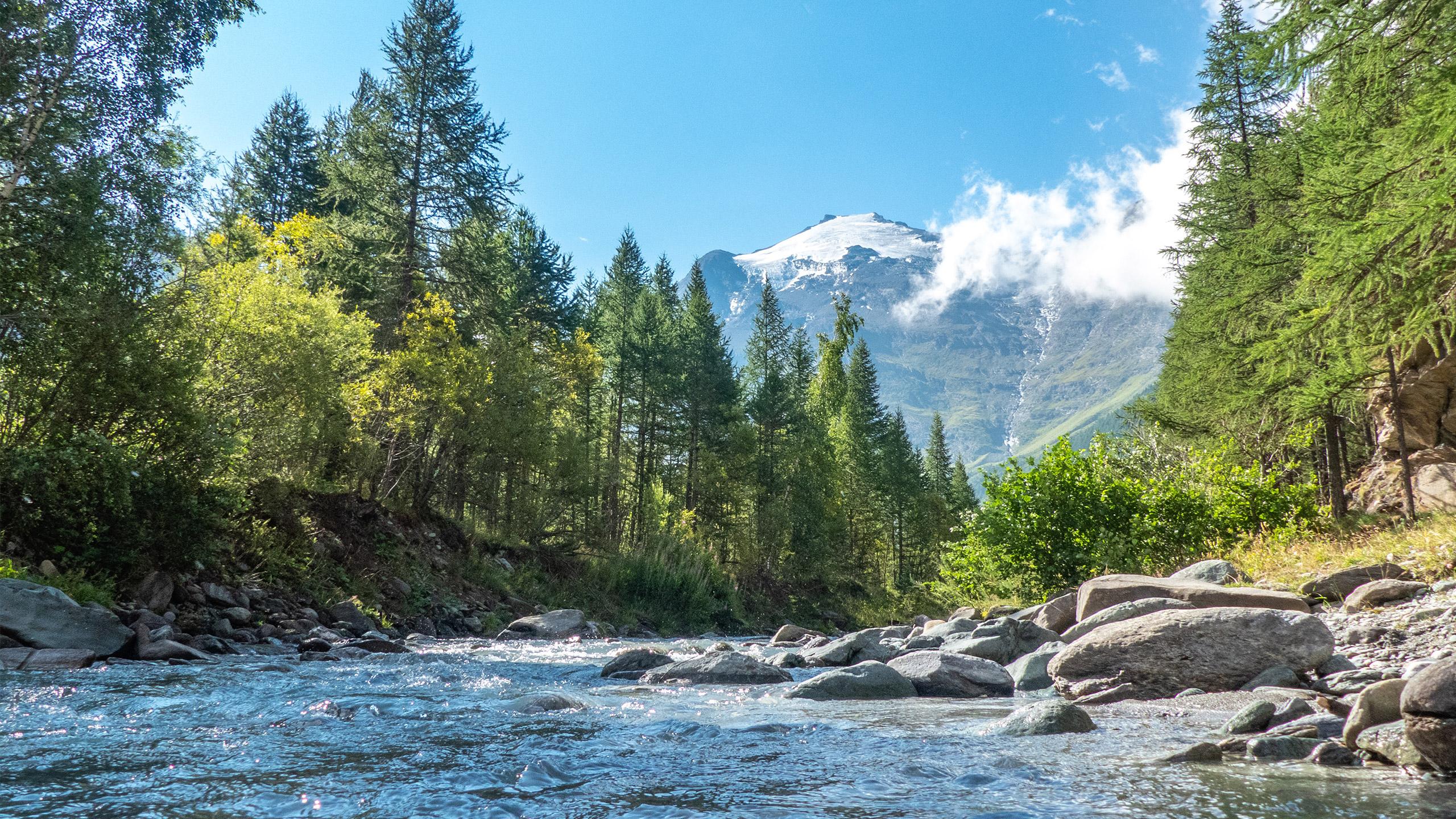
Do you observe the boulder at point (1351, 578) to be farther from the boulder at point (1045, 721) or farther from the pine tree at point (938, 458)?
the pine tree at point (938, 458)

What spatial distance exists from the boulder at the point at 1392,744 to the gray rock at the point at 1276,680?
245 cm

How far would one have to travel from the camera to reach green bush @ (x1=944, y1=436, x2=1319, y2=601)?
43.5 feet

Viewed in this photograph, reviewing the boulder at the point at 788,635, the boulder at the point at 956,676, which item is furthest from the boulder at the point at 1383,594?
the boulder at the point at 788,635

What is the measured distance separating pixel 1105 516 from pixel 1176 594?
19.4 feet

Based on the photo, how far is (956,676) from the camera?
7.02 metres

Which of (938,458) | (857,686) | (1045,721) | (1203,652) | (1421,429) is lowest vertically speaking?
(857,686)

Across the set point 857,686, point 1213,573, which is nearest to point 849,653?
point 857,686

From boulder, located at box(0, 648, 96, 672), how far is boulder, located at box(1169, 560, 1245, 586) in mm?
11295

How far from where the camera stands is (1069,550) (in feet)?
46.1

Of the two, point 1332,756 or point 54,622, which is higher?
point 54,622

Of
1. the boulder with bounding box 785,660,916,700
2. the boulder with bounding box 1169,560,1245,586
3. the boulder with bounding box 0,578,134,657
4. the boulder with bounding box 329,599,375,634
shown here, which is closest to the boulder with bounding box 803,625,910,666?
the boulder with bounding box 785,660,916,700

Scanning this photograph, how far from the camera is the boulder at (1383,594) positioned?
753 cm

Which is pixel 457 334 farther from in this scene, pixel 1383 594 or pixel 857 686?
pixel 1383 594

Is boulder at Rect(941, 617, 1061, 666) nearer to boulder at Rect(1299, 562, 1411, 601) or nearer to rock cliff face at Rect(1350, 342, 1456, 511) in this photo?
boulder at Rect(1299, 562, 1411, 601)
